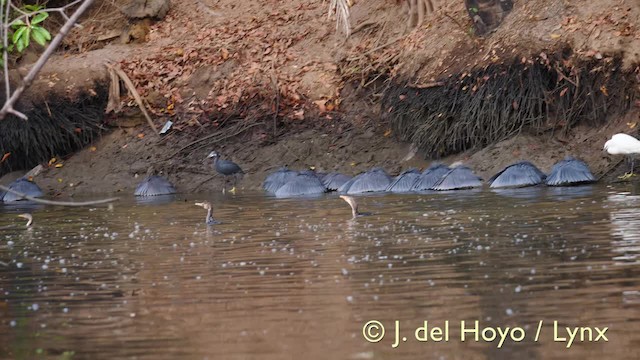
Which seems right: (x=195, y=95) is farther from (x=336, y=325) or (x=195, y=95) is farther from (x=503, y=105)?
(x=336, y=325)

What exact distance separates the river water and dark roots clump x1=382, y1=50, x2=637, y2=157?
3530mm

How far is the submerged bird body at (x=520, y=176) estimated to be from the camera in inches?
634

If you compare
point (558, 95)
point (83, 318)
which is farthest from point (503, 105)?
point (83, 318)

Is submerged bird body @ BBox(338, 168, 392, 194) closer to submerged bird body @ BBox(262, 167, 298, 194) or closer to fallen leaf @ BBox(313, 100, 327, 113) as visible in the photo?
submerged bird body @ BBox(262, 167, 298, 194)

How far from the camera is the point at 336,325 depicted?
689cm

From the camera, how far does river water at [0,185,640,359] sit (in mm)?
6410

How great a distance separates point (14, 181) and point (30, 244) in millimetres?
9587

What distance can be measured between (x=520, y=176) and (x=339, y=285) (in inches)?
327

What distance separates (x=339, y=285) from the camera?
27.3 feet

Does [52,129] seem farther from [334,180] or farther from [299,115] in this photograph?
[334,180]

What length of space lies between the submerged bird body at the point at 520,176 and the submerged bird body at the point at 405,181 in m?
1.33

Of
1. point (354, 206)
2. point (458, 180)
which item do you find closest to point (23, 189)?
point (458, 180)

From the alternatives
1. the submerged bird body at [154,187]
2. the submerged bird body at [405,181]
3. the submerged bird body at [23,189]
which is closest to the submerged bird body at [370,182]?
the submerged bird body at [405,181]

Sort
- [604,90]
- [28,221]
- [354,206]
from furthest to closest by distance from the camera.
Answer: [604,90] → [28,221] → [354,206]
